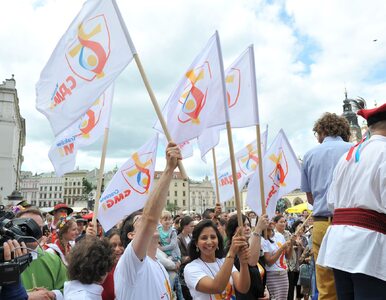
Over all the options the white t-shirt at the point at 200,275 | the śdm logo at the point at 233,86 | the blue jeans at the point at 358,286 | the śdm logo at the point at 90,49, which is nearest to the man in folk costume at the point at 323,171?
the blue jeans at the point at 358,286

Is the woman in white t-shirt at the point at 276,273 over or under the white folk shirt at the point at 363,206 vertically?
under

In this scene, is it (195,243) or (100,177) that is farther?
(100,177)

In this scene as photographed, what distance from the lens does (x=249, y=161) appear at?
848 cm

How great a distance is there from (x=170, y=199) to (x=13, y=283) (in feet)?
471

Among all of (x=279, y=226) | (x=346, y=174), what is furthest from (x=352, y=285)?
(x=279, y=226)

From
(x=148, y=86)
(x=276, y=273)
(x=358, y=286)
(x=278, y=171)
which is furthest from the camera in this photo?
(x=278, y=171)

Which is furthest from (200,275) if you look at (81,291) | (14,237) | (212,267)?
(14,237)

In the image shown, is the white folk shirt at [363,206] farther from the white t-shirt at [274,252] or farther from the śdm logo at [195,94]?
the white t-shirt at [274,252]

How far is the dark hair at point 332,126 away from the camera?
14.5ft

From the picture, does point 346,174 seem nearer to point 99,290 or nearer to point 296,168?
point 99,290

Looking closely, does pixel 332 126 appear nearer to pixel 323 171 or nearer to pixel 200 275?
pixel 323 171

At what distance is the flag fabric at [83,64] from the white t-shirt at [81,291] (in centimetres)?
184

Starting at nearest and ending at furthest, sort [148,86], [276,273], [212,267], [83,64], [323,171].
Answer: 1. [148,86]
2. [212,267]
3. [323,171]
4. [83,64]
5. [276,273]

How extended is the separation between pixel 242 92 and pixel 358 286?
3065mm
